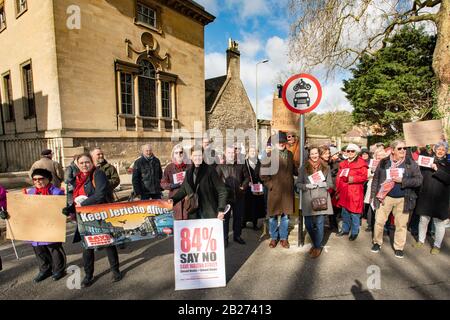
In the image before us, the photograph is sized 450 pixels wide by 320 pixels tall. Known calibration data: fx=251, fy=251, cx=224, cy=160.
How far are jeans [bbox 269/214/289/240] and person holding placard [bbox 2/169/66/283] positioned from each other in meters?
3.30

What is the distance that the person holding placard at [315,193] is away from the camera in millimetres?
4055

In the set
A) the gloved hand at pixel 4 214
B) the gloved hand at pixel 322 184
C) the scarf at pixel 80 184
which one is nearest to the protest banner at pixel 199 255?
the scarf at pixel 80 184

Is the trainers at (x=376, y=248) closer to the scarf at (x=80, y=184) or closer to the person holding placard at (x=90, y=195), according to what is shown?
the person holding placard at (x=90, y=195)

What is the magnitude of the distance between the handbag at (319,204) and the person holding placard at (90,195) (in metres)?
3.08

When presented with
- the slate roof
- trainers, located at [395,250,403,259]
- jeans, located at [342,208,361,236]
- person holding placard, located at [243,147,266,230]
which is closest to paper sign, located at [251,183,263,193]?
person holding placard, located at [243,147,266,230]

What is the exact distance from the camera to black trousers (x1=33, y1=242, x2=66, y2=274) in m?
3.52

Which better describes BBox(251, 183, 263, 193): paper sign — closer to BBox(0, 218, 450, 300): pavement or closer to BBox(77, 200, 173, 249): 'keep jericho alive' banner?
BBox(0, 218, 450, 300): pavement

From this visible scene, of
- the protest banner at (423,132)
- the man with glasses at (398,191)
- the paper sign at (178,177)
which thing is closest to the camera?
the man with glasses at (398,191)

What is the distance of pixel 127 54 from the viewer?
1377cm

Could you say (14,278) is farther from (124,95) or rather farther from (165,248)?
(124,95)

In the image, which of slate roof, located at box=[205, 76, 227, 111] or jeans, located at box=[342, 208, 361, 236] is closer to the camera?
jeans, located at box=[342, 208, 361, 236]
